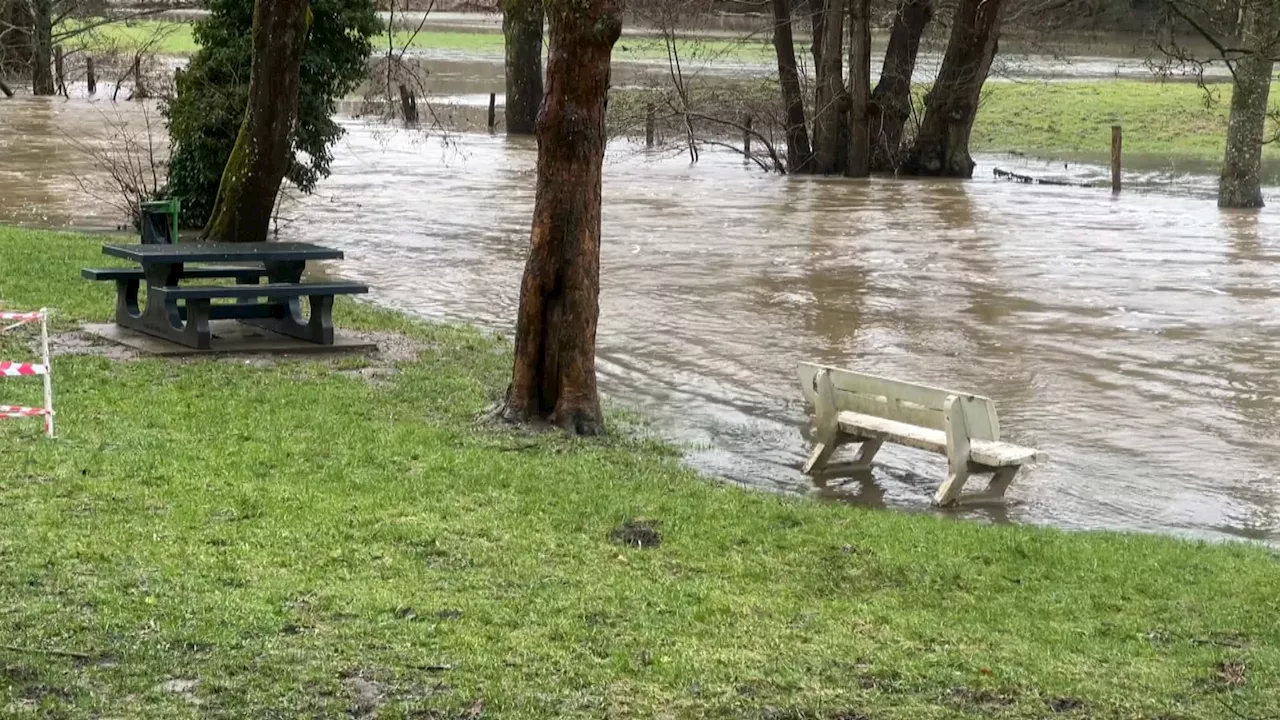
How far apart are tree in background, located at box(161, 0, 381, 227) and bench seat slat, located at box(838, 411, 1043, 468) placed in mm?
11826

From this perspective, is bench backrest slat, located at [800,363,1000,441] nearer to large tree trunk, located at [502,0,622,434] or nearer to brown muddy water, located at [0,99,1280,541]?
brown muddy water, located at [0,99,1280,541]

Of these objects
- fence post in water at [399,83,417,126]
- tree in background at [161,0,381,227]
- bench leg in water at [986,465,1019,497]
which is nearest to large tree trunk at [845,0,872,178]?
fence post in water at [399,83,417,126]

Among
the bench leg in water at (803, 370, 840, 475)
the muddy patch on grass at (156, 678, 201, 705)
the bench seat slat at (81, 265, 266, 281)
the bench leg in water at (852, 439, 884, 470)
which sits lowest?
the bench leg in water at (852, 439, 884, 470)

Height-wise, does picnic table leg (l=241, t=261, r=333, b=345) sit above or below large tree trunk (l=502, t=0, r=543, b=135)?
below

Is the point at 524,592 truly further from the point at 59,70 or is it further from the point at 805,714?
the point at 59,70

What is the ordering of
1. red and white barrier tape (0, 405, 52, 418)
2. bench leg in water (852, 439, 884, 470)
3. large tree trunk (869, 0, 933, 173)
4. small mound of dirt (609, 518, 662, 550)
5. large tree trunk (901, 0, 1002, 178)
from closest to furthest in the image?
small mound of dirt (609, 518, 662, 550) → red and white barrier tape (0, 405, 52, 418) → bench leg in water (852, 439, 884, 470) → large tree trunk (901, 0, 1002, 178) → large tree trunk (869, 0, 933, 173)

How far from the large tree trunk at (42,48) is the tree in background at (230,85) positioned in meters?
26.2

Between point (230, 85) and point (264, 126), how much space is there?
3832 millimetres

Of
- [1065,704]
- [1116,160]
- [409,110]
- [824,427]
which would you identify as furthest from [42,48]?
[1065,704]

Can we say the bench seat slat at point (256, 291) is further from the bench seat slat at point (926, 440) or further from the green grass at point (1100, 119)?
the green grass at point (1100, 119)

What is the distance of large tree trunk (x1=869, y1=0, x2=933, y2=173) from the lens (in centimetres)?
3488

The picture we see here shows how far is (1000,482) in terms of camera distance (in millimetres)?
9680

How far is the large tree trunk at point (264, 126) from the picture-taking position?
16.5 meters

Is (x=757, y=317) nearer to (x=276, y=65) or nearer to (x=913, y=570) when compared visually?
(x=276, y=65)
